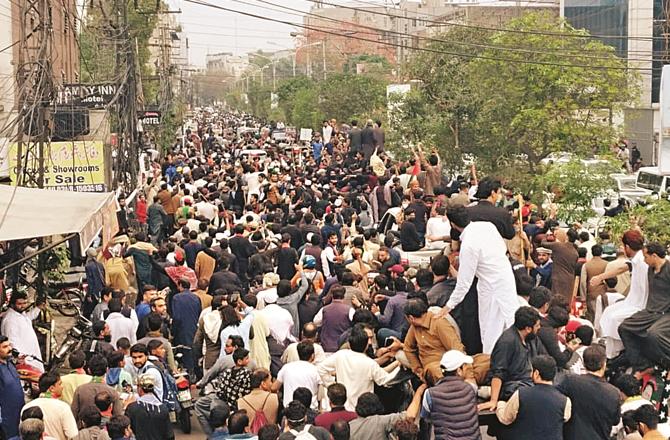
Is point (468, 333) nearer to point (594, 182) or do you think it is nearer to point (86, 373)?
point (86, 373)

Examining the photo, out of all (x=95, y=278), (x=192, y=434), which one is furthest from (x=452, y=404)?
(x=95, y=278)

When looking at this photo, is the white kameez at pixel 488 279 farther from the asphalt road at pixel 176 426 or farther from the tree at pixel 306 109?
the tree at pixel 306 109

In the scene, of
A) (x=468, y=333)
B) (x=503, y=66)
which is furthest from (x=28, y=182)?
(x=503, y=66)

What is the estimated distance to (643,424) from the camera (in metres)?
8.31

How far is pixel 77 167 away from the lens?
79.1 ft

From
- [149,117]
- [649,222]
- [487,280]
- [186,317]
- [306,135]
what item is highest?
[149,117]

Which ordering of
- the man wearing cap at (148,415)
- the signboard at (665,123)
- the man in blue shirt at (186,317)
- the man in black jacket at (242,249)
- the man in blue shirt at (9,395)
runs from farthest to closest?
the signboard at (665,123) < the man in black jacket at (242,249) < the man in blue shirt at (186,317) < the man in blue shirt at (9,395) < the man wearing cap at (148,415)

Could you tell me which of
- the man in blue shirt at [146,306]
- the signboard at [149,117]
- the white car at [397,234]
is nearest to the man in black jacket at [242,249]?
the white car at [397,234]

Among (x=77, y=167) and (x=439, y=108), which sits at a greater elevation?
(x=439, y=108)

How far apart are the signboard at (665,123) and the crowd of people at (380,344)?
852 cm

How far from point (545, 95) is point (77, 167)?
1213cm

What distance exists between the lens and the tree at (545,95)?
2853 centimetres

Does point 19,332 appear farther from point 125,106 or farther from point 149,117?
point 149,117

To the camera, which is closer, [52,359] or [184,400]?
[184,400]
